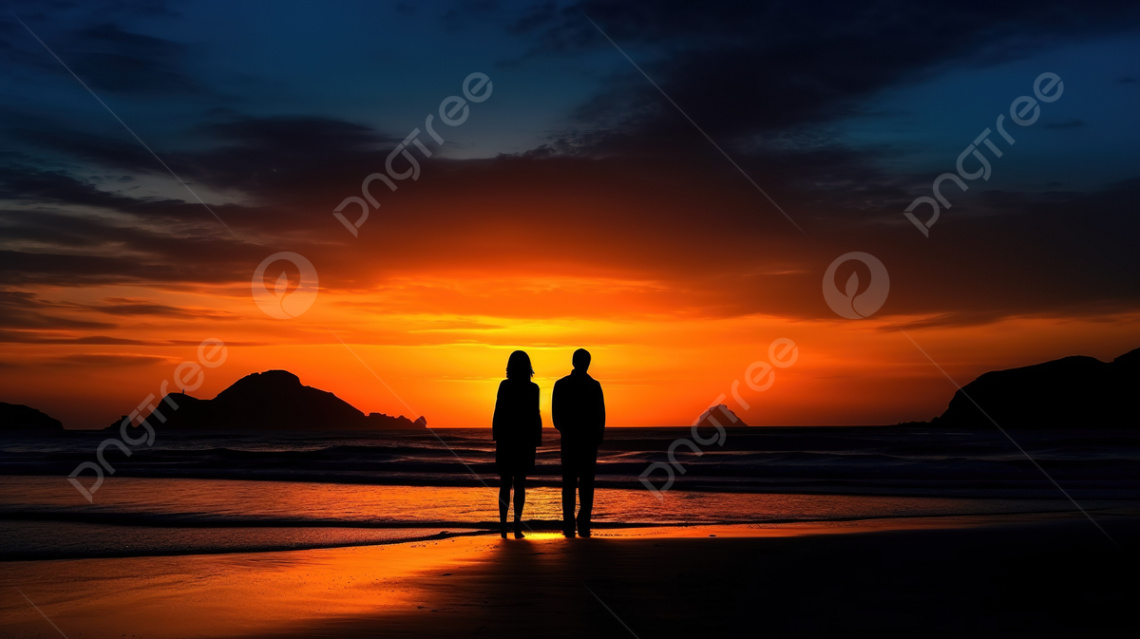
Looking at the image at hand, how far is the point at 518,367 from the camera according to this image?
9.53m

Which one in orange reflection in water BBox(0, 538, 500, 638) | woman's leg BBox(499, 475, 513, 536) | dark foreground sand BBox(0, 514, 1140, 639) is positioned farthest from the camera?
woman's leg BBox(499, 475, 513, 536)

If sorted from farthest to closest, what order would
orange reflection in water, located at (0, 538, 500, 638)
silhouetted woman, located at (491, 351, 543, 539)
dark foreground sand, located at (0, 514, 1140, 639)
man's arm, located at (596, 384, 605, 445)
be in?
1. man's arm, located at (596, 384, 605, 445)
2. silhouetted woman, located at (491, 351, 543, 539)
3. orange reflection in water, located at (0, 538, 500, 638)
4. dark foreground sand, located at (0, 514, 1140, 639)

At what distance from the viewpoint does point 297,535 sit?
1062 cm

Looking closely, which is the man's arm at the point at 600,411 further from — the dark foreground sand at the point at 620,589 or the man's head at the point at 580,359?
the dark foreground sand at the point at 620,589

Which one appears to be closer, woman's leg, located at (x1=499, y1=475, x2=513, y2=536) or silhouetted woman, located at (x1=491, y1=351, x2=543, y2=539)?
silhouetted woman, located at (x1=491, y1=351, x2=543, y2=539)

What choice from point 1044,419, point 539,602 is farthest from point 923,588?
point 1044,419

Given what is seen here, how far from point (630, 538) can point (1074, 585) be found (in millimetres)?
4472

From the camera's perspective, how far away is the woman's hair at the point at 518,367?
31.2ft

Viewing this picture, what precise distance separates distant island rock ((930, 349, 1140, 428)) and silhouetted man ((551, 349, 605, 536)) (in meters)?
66.4

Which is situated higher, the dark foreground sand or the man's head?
the man's head

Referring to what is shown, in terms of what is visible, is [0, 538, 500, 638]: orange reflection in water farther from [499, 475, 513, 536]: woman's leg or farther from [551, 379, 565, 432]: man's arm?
[551, 379, 565, 432]: man's arm

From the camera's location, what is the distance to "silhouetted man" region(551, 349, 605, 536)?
9438mm

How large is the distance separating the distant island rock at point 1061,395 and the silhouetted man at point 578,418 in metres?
66.4

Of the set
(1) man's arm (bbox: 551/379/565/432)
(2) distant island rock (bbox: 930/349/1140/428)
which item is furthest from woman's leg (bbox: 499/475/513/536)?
(2) distant island rock (bbox: 930/349/1140/428)
